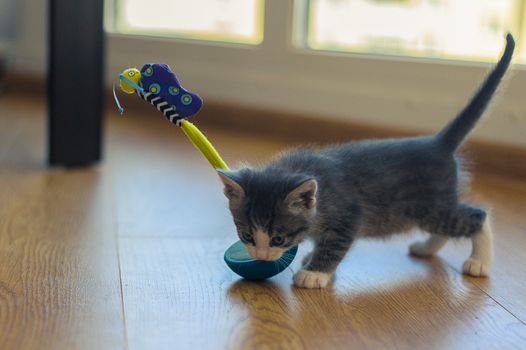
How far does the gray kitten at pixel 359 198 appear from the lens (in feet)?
4.45

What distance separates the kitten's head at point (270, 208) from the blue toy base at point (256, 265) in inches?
2.0

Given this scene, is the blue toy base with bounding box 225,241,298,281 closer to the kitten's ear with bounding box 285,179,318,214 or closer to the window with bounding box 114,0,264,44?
the kitten's ear with bounding box 285,179,318,214

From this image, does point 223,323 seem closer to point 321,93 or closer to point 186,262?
point 186,262

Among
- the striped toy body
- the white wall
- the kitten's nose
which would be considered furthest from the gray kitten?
the white wall

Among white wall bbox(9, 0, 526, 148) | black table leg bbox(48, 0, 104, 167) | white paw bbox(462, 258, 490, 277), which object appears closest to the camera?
white paw bbox(462, 258, 490, 277)

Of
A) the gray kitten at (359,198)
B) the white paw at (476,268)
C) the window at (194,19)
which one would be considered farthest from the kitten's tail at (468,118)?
the window at (194,19)

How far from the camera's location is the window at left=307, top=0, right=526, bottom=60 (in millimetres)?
2447

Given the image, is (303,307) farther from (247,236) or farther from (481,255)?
(481,255)

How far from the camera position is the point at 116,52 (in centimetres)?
346

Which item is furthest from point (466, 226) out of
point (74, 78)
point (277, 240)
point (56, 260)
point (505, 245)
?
point (74, 78)

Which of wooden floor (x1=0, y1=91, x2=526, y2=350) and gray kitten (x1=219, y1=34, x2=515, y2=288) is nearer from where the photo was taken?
wooden floor (x1=0, y1=91, x2=526, y2=350)

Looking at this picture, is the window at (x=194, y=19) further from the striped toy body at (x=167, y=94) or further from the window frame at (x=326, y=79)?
the striped toy body at (x=167, y=94)

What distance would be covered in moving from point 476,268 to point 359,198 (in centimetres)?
27

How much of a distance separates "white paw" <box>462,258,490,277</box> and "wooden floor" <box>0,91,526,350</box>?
20 millimetres
